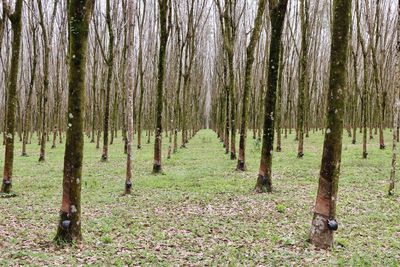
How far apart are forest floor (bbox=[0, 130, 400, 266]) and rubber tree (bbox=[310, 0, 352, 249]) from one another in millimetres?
686

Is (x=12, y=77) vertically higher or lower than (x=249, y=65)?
lower

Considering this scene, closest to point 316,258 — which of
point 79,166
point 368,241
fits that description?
point 368,241

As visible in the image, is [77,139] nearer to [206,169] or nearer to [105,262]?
[105,262]

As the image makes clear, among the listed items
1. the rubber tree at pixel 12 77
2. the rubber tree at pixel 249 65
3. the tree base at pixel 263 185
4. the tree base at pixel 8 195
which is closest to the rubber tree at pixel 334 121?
the tree base at pixel 263 185

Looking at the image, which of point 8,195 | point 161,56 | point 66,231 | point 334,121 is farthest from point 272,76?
point 8,195

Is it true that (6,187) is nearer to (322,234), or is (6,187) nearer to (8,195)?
(8,195)

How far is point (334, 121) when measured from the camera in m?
6.05

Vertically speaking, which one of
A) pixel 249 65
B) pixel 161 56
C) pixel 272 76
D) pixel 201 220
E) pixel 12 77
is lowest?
pixel 201 220

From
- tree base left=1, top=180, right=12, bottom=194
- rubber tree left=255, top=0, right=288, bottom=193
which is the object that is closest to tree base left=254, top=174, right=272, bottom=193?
rubber tree left=255, top=0, right=288, bottom=193

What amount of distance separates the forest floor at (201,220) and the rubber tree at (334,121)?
69 cm

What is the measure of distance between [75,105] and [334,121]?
4.21 metres

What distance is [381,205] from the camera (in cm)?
895

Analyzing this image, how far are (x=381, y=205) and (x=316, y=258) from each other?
4117mm

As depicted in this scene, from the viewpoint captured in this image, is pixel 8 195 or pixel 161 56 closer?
pixel 8 195
